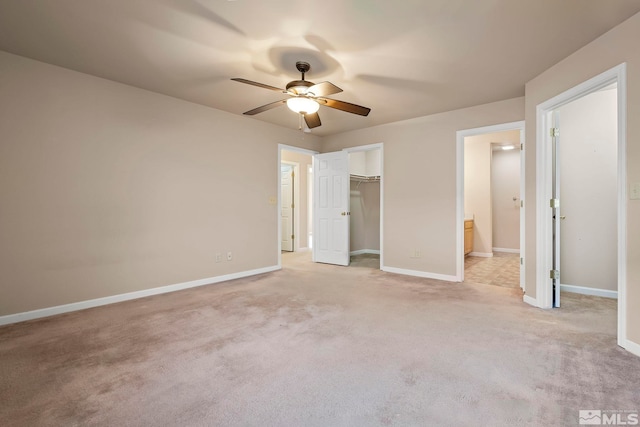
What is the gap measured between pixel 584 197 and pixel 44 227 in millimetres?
6284

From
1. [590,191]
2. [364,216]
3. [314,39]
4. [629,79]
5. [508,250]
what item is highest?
[314,39]

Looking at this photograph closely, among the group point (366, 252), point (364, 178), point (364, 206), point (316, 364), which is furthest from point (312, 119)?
point (366, 252)

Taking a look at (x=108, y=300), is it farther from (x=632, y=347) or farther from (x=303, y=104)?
(x=632, y=347)

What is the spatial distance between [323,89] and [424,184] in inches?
107

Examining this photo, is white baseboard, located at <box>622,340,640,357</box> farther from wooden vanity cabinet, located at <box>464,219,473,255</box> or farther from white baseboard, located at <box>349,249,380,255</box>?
white baseboard, located at <box>349,249,380,255</box>

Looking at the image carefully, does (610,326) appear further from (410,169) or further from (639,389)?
(410,169)

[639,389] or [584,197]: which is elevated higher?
[584,197]

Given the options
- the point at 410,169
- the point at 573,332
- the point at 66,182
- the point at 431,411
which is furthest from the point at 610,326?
the point at 66,182

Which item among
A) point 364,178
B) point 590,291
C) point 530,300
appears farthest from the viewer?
point 364,178

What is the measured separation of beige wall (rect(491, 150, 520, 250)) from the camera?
699cm

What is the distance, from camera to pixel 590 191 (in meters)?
3.72

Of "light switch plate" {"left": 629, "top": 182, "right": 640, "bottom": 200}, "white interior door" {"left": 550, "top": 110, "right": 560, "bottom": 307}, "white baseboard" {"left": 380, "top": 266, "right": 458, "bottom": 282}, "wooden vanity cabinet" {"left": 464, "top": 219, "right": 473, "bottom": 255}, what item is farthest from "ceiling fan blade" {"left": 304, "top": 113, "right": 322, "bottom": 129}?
"wooden vanity cabinet" {"left": 464, "top": 219, "right": 473, "bottom": 255}

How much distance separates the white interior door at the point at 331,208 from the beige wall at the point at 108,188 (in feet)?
5.24

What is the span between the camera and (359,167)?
23.9 feet
